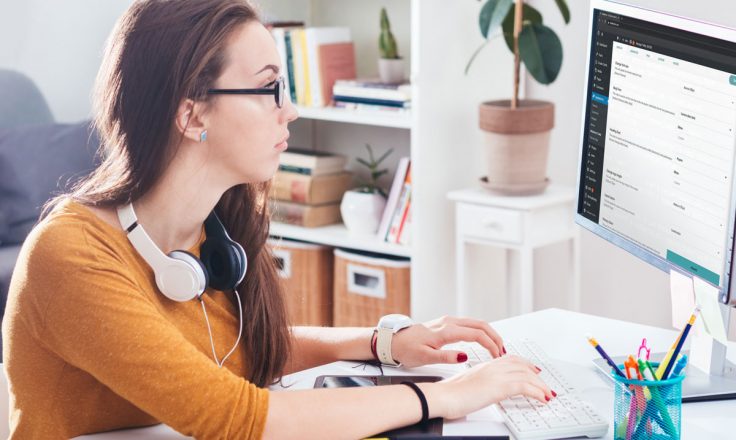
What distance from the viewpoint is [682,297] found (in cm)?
149

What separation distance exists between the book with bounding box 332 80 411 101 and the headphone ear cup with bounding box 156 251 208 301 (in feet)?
6.01

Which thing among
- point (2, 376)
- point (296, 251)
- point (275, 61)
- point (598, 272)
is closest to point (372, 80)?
point (296, 251)

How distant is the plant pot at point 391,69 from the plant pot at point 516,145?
412mm

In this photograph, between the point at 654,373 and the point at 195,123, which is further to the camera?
the point at 195,123

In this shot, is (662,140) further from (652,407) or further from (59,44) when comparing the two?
(59,44)

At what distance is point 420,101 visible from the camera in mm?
3016

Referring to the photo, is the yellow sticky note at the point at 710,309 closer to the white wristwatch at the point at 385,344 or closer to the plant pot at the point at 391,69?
the white wristwatch at the point at 385,344

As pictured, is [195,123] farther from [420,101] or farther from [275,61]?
[420,101]

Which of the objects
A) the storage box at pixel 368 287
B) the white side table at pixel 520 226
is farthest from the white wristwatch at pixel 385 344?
the storage box at pixel 368 287

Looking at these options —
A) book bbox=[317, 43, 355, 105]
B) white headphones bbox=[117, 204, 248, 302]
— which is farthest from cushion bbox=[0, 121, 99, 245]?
white headphones bbox=[117, 204, 248, 302]

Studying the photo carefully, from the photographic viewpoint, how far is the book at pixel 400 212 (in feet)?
10.3

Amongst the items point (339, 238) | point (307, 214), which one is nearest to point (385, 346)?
point (339, 238)

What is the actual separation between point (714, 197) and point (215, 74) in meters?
0.68

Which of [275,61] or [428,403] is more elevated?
[275,61]
